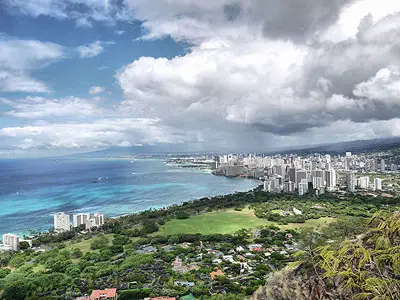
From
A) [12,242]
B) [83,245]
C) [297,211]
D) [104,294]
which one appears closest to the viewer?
[104,294]

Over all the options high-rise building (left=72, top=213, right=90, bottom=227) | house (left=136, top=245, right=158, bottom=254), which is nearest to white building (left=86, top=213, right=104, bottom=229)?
high-rise building (left=72, top=213, right=90, bottom=227)

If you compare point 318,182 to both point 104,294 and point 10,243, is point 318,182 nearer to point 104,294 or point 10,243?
point 104,294

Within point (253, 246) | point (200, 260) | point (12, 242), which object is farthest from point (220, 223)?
point (12, 242)

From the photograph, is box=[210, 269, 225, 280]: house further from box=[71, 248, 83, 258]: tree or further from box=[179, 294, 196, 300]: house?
box=[71, 248, 83, 258]: tree

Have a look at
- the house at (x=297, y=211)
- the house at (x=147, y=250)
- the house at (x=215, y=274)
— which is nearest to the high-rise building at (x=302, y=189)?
the house at (x=297, y=211)

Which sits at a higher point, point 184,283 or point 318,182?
point 318,182

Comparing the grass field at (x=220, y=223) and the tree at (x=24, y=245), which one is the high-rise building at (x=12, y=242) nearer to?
the tree at (x=24, y=245)

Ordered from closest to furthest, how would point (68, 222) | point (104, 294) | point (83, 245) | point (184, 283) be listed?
point (104, 294) < point (184, 283) < point (83, 245) < point (68, 222)
